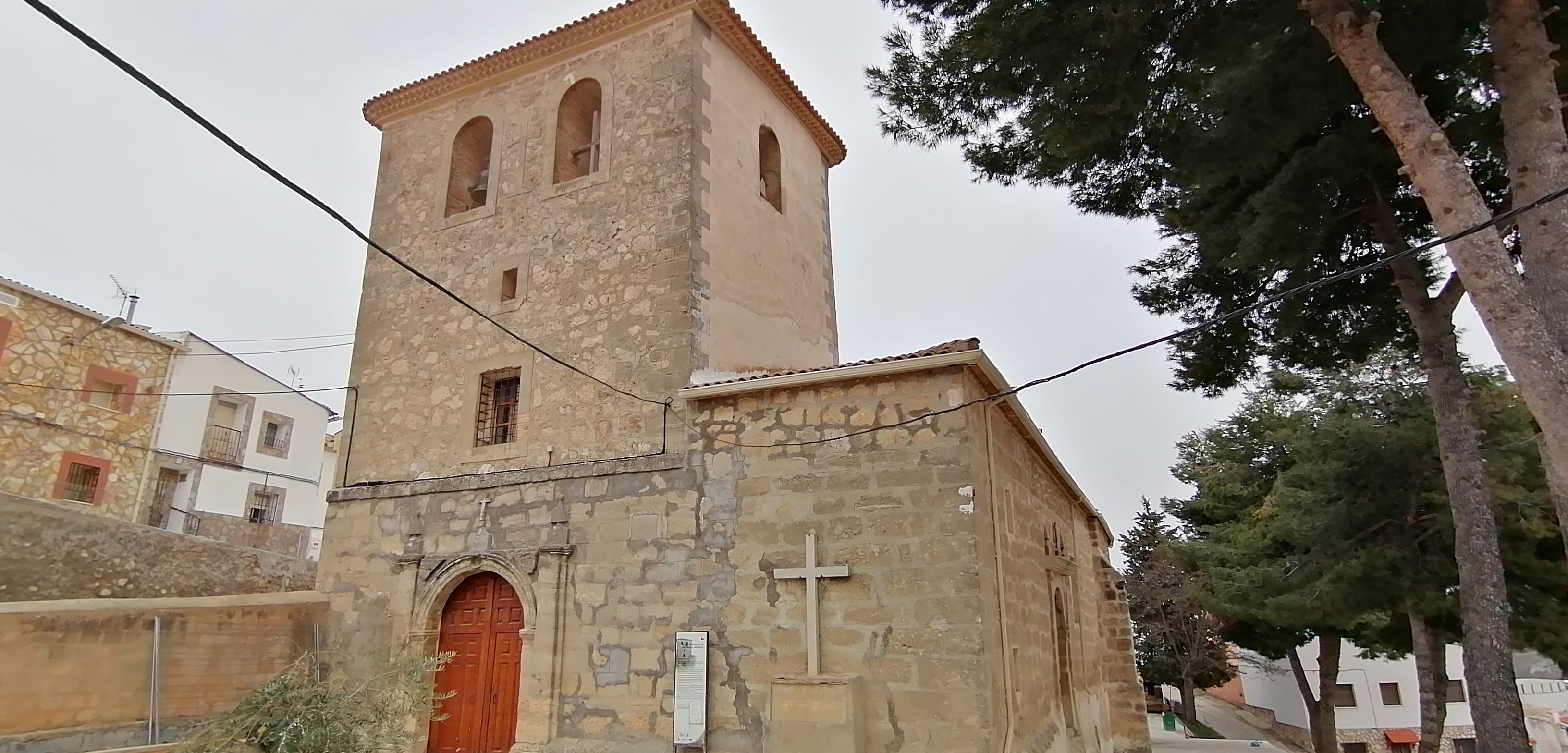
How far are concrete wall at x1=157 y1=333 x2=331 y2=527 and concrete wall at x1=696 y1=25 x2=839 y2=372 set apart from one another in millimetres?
14981

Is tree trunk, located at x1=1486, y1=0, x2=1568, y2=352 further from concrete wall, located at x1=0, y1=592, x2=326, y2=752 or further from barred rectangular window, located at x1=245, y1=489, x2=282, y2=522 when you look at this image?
barred rectangular window, located at x1=245, y1=489, x2=282, y2=522

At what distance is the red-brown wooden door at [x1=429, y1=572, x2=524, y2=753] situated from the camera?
340 inches

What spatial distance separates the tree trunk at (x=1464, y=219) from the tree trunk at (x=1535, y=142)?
95mm

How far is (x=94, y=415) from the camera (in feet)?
59.0

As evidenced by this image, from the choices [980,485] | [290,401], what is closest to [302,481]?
[290,401]

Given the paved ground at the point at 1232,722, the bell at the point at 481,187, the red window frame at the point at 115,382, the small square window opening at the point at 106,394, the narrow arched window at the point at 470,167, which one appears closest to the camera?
the narrow arched window at the point at 470,167

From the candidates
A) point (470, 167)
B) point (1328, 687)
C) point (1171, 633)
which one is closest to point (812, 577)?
point (470, 167)

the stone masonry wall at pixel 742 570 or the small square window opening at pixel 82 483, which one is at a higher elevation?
the small square window opening at pixel 82 483

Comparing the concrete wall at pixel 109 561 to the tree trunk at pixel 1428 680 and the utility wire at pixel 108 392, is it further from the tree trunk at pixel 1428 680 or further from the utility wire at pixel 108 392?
the tree trunk at pixel 1428 680

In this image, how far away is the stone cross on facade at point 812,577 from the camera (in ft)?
24.1

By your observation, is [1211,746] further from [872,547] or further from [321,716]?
[321,716]

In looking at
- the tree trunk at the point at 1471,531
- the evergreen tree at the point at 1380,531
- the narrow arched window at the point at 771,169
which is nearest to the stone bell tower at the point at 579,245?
the narrow arched window at the point at 771,169

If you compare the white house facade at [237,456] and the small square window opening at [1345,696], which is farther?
the small square window opening at [1345,696]

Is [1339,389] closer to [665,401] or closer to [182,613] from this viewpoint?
[665,401]
